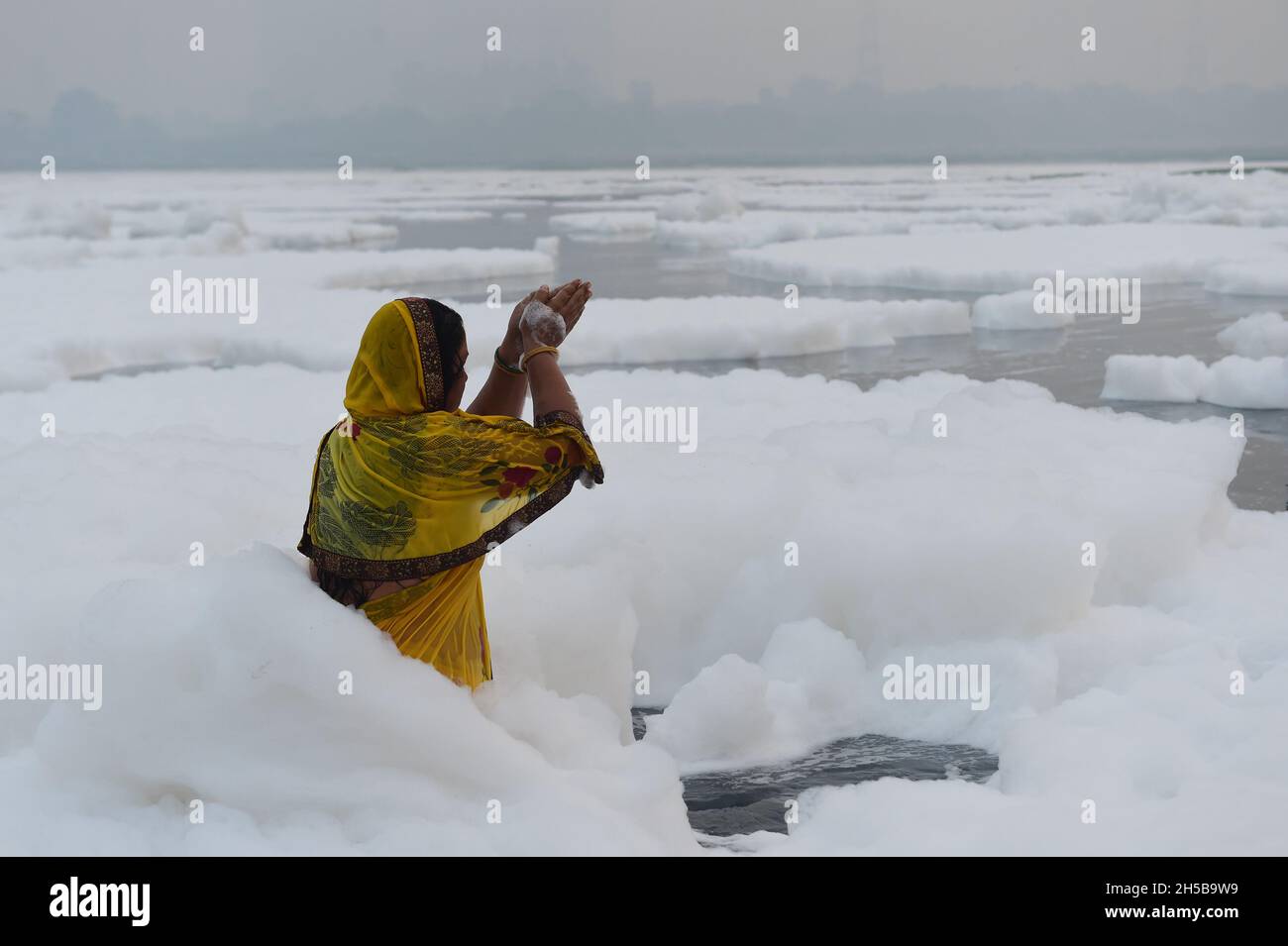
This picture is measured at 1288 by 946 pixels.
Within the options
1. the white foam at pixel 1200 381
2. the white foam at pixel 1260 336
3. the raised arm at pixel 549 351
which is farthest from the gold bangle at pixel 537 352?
the white foam at pixel 1260 336

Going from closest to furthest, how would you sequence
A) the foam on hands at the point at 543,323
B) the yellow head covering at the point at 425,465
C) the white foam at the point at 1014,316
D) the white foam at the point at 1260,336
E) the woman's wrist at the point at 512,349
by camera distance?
the yellow head covering at the point at 425,465, the foam on hands at the point at 543,323, the woman's wrist at the point at 512,349, the white foam at the point at 1260,336, the white foam at the point at 1014,316

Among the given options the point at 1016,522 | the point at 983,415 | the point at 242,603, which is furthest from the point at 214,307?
the point at 242,603

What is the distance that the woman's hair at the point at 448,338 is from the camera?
99.3 inches

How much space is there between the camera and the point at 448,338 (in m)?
2.53

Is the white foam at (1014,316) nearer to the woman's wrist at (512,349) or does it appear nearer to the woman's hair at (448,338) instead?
the woman's wrist at (512,349)

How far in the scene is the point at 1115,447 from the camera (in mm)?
5539

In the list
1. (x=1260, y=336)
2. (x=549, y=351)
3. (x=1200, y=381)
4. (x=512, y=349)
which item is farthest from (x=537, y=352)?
(x=1260, y=336)

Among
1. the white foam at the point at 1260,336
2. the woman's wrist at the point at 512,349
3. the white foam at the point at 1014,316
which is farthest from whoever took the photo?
the white foam at the point at 1014,316

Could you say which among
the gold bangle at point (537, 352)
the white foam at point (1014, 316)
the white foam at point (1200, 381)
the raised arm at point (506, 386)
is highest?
the white foam at point (1014, 316)

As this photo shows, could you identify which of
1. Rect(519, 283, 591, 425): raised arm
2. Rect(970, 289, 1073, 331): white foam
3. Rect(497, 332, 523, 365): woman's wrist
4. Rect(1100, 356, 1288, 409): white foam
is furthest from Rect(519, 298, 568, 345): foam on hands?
Rect(970, 289, 1073, 331): white foam

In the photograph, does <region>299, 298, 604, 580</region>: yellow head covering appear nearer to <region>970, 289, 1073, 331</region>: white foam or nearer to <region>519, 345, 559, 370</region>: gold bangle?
<region>519, 345, 559, 370</region>: gold bangle

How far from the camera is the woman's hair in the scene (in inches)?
99.3

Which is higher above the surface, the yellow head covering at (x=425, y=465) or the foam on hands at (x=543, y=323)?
the foam on hands at (x=543, y=323)
